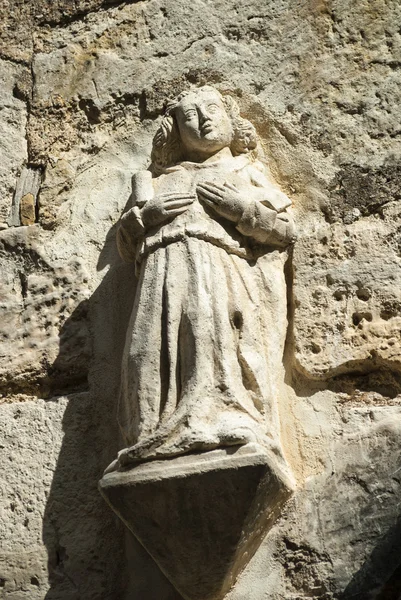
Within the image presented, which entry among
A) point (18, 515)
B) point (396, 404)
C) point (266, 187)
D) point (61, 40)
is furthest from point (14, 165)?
point (396, 404)

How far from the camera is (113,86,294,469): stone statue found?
138 inches

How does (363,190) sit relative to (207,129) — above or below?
below

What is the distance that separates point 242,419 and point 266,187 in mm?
906

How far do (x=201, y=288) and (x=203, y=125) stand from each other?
656 mm

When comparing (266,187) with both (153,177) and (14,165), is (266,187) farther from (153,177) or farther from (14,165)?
(14,165)

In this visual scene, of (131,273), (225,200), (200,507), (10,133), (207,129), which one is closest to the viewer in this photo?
(200,507)

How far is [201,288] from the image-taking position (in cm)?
372

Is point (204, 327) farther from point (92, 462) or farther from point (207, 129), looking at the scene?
point (207, 129)

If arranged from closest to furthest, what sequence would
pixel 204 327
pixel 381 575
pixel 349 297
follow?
pixel 381 575
pixel 204 327
pixel 349 297

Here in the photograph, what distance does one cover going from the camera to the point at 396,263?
13.0 ft

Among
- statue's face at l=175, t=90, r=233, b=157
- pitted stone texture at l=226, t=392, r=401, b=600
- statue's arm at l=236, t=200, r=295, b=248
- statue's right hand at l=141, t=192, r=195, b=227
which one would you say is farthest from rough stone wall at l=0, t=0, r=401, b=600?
statue's right hand at l=141, t=192, r=195, b=227

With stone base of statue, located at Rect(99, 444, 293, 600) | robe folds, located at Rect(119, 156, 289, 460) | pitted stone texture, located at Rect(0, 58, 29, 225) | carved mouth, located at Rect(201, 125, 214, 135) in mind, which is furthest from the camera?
pitted stone texture, located at Rect(0, 58, 29, 225)

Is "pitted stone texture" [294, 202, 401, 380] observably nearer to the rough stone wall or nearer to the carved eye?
the rough stone wall

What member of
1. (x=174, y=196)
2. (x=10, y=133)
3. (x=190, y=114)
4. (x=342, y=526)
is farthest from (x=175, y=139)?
(x=342, y=526)
